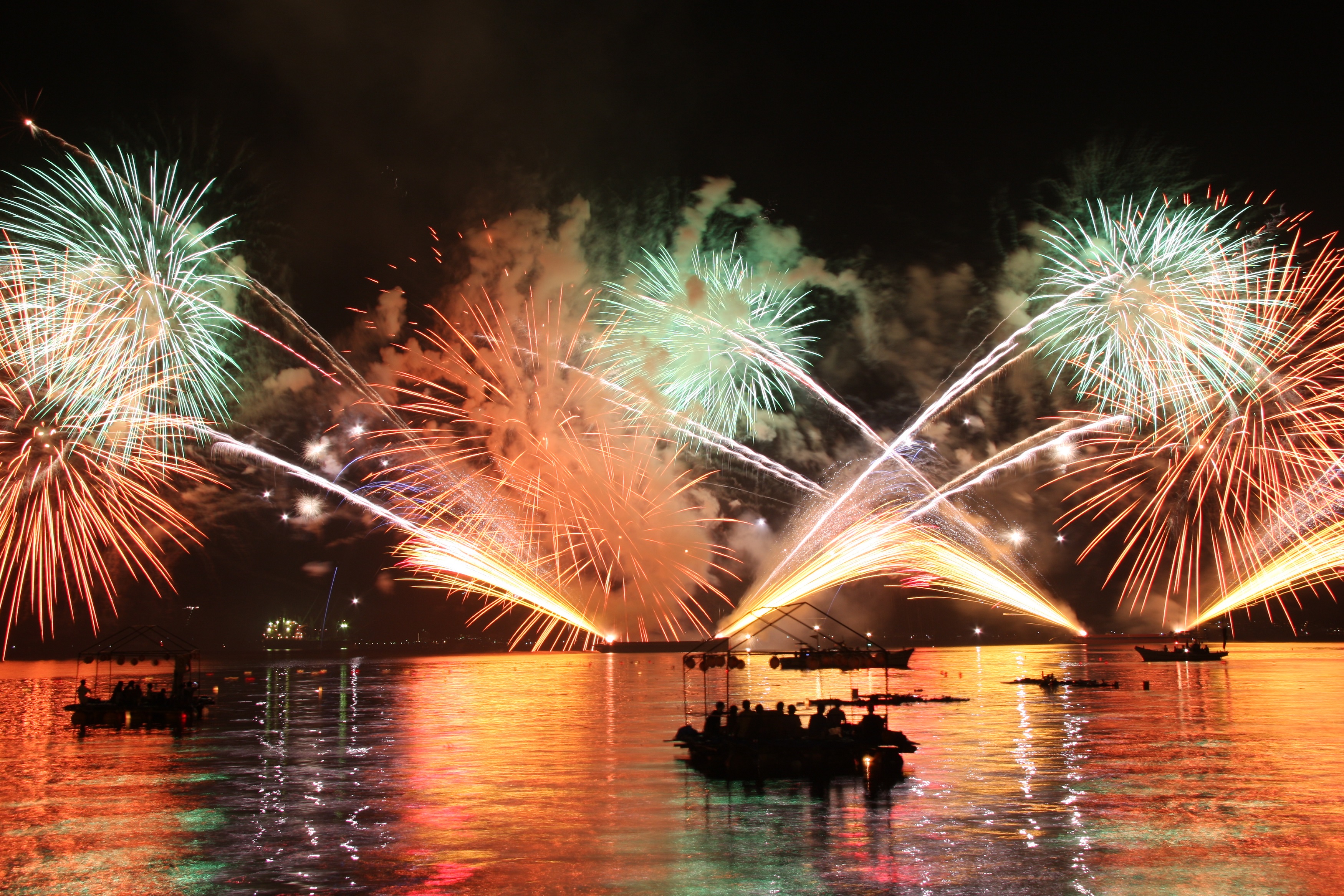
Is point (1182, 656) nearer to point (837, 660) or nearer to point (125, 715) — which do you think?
point (837, 660)

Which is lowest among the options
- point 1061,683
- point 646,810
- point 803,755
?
point 1061,683

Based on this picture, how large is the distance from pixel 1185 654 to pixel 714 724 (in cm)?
9692

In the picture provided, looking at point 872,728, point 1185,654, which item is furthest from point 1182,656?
point 872,728

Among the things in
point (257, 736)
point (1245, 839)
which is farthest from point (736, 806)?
point (257, 736)

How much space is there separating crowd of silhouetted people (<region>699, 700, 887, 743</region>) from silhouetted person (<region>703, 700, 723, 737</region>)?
0.08 feet

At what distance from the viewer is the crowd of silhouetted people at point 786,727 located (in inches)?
1241

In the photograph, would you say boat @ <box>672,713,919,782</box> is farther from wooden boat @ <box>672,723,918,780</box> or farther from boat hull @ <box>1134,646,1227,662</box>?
boat hull @ <box>1134,646,1227,662</box>

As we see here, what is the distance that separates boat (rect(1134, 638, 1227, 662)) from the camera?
368 feet

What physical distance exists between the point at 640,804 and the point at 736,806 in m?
2.35

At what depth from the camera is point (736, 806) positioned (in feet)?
80.8

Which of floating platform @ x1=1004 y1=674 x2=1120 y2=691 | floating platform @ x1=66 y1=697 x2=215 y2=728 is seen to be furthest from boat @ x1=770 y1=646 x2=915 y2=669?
floating platform @ x1=66 y1=697 x2=215 y2=728

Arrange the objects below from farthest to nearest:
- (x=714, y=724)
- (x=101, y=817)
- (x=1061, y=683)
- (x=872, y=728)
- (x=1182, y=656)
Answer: (x=1182, y=656)
(x=1061, y=683)
(x=714, y=724)
(x=872, y=728)
(x=101, y=817)

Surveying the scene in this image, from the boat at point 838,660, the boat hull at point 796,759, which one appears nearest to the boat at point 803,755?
the boat hull at point 796,759

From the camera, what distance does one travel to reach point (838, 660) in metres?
112
